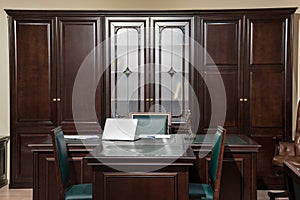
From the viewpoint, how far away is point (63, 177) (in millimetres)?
2965

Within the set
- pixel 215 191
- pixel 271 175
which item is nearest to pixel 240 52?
pixel 271 175

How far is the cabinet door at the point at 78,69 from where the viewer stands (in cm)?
475

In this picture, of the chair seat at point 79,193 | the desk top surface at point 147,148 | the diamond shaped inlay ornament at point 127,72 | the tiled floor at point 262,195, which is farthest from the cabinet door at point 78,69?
the tiled floor at point 262,195

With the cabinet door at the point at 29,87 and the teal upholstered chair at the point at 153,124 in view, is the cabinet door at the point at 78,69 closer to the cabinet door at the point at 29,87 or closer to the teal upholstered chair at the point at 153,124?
the cabinet door at the point at 29,87

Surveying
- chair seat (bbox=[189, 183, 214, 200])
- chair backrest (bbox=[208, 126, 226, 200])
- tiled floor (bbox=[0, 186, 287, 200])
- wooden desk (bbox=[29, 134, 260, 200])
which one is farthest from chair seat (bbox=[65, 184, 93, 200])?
tiled floor (bbox=[0, 186, 287, 200])

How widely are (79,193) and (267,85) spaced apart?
258cm

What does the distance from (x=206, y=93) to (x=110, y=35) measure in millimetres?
1207

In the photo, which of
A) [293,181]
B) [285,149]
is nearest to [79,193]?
[293,181]

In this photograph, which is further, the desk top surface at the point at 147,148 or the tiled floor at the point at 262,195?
the tiled floor at the point at 262,195

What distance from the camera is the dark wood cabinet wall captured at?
4.69m

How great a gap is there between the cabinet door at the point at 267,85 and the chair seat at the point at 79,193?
2.28 m

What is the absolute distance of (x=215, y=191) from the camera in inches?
115

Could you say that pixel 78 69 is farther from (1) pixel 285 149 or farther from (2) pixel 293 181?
(2) pixel 293 181

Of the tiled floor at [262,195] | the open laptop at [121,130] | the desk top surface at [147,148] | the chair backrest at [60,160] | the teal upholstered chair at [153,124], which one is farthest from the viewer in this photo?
the tiled floor at [262,195]
